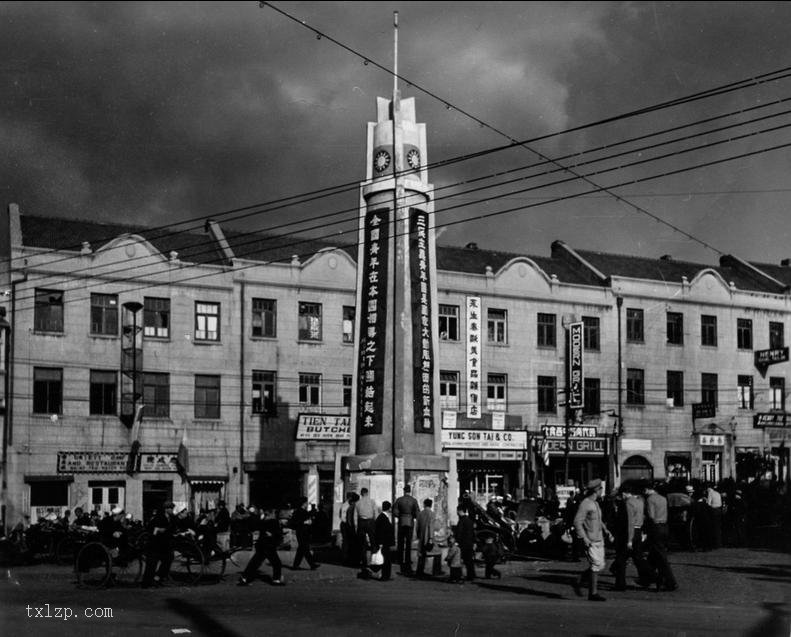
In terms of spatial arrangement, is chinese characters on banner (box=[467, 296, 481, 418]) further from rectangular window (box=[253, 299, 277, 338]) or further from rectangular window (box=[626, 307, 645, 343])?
rectangular window (box=[253, 299, 277, 338])

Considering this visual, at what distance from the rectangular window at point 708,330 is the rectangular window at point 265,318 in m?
19.8

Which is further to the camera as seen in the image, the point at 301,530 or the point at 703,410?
the point at 703,410

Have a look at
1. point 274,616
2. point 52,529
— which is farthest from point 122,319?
point 274,616

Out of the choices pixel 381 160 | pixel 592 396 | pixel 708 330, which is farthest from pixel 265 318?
pixel 708 330

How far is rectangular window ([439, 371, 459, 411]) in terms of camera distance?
43.3 m

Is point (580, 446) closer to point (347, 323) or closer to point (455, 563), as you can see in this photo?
point (347, 323)

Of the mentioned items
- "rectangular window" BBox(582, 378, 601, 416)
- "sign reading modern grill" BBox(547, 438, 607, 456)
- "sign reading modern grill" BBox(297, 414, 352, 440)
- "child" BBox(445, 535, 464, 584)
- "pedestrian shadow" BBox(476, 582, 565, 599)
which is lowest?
"pedestrian shadow" BBox(476, 582, 565, 599)

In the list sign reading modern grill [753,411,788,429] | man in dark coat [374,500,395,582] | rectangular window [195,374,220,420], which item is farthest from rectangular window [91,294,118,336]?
sign reading modern grill [753,411,788,429]

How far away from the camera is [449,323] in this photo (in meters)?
44.2

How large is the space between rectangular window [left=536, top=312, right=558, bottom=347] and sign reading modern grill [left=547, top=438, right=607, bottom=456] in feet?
14.1

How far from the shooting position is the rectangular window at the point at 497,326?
45375 mm

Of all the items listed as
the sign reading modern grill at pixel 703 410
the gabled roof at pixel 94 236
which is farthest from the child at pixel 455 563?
the sign reading modern grill at pixel 703 410

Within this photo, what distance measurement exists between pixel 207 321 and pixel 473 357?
10.9 m

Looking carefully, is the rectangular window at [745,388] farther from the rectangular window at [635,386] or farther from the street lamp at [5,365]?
the street lamp at [5,365]
